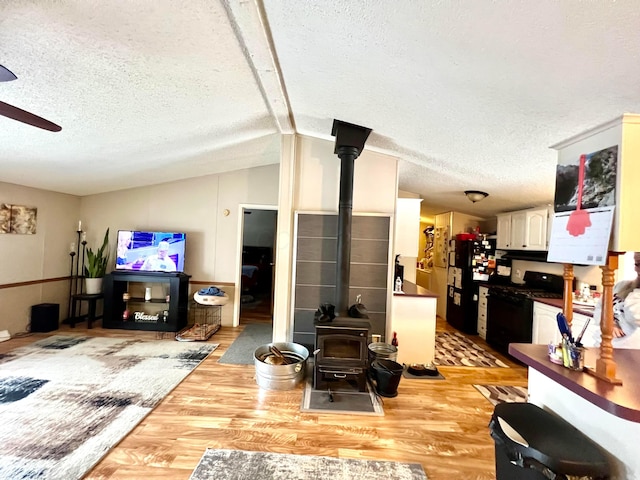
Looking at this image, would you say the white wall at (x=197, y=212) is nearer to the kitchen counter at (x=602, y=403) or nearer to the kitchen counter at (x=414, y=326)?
the kitchen counter at (x=414, y=326)

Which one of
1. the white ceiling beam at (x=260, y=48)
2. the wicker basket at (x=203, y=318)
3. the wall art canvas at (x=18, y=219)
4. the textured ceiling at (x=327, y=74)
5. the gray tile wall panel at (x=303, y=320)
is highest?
the white ceiling beam at (x=260, y=48)

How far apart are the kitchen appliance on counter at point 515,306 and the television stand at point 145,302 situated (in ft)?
14.9

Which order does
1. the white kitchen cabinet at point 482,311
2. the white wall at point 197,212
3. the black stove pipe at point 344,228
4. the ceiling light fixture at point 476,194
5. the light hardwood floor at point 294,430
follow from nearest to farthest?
the light hardwood floor at point 294,430
the black stove pipe at point 344,228
the ceiling light fixture at point 476,194
the white kitchen cabinet at point 482,311
the white wall at point 197,212

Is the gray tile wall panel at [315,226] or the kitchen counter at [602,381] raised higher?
the gray tile wall panel at [315,226]

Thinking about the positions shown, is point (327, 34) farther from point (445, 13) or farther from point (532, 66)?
point (532, 66)

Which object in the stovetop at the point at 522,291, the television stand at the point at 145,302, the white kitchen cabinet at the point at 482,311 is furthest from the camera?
the white kitchen cabinet at the point at 482,311

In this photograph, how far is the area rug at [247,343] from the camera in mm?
3586

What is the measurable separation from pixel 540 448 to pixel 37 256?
5.78 meters

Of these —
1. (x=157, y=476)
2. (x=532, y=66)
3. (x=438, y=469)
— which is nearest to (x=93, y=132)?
(x=157, y=476)

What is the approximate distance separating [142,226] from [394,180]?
406cm

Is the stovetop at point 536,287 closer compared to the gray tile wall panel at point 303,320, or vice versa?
the gray tile wall panel at point 303,320

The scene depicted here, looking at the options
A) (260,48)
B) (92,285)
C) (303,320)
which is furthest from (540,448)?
(92,285)

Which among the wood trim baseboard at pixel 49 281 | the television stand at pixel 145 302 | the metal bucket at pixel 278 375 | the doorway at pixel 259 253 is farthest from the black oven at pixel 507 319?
the television stand at pixel 145 302

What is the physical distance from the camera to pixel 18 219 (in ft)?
13.4
